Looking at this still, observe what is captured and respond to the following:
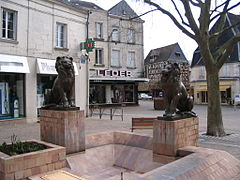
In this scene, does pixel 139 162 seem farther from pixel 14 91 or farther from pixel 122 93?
pixel 122 93

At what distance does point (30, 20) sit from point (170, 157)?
1093 centimetres

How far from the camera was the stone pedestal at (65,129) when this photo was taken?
17.6 feet

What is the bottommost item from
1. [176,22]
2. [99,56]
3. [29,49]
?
[29,49]

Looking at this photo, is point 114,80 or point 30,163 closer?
point 30,163

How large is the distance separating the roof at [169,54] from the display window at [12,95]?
3178 cm

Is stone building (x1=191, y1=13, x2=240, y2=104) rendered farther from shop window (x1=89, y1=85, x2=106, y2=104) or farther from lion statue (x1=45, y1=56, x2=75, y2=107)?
lion statue (x1=45, y1=56, x2=75, y2=107)

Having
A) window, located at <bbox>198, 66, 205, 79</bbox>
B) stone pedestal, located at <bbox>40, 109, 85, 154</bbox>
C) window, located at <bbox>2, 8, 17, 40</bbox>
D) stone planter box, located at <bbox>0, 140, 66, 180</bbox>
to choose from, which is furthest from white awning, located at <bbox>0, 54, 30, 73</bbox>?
window, located at <bbox>198, 66, 205, 79</bbox>

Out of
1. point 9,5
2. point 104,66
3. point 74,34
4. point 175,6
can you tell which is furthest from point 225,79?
point 9,5

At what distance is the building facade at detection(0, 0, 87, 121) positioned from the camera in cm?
1195

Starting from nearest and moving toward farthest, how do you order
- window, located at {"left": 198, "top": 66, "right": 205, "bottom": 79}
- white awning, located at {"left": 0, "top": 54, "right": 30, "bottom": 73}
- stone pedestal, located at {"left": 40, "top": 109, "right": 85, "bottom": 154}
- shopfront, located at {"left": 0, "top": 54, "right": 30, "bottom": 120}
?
stone pedestal, located at {"left": 40, "top": 109, "right": 85, "bottom": 154}, white awning, located at {"left": 0, "top": 54, "right": 30, "bottom": 73}, shopfront, located at {"left": 0, "top": 54, "right": 30, "bottom": 120}, window, located at {"left": 198, "top": 66, "right": 205, "bottom": 79}

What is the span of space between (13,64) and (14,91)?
178cm

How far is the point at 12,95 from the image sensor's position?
12.8 metres

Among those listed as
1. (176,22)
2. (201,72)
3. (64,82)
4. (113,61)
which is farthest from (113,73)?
(64,82)

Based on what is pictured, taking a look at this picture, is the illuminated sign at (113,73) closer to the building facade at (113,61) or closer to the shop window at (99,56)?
the building facade at (113,61)
